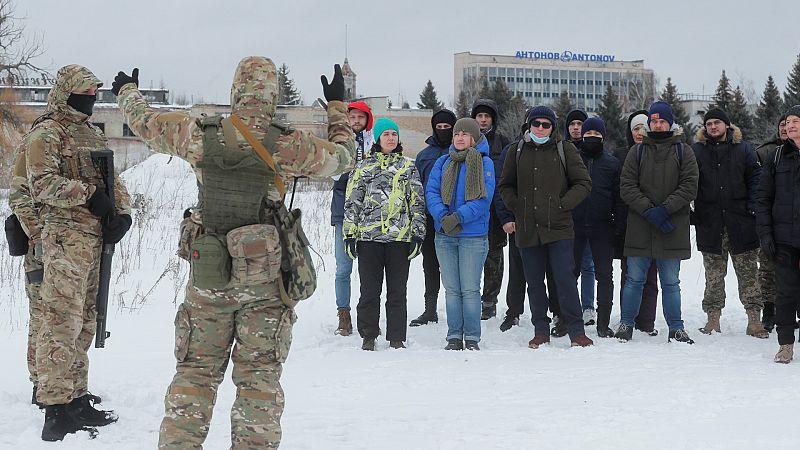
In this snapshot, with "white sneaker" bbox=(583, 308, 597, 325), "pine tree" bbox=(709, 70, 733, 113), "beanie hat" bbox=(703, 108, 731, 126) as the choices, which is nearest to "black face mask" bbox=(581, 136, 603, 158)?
"beanie hat" bbox=(703, 108, 731, 126)

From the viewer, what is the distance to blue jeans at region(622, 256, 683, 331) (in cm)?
737

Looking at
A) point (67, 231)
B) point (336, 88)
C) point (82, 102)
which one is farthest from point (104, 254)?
point (336, 88)

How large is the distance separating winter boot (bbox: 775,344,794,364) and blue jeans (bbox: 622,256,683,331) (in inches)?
43.6

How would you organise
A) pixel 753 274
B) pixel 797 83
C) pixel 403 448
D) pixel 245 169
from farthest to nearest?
1. pixel 797 83
2. pixel 753 274
3. pixel 403 448
4. pixel 245 169

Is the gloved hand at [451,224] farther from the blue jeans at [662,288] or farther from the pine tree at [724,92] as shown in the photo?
the pine tree at [724,92]

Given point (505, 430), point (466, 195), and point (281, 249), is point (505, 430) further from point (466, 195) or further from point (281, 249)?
point (466, 195)

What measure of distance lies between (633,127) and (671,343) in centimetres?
240

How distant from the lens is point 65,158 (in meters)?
4.68

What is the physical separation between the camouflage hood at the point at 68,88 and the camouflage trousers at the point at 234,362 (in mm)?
1743

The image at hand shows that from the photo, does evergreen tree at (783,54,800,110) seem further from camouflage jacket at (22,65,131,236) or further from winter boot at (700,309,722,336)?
camouflage jacket at (22,65,131,236)

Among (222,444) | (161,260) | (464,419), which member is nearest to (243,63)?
(222,444)

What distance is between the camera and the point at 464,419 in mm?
4801

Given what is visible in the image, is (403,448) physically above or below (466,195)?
below

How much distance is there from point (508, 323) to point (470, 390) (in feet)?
8.30
